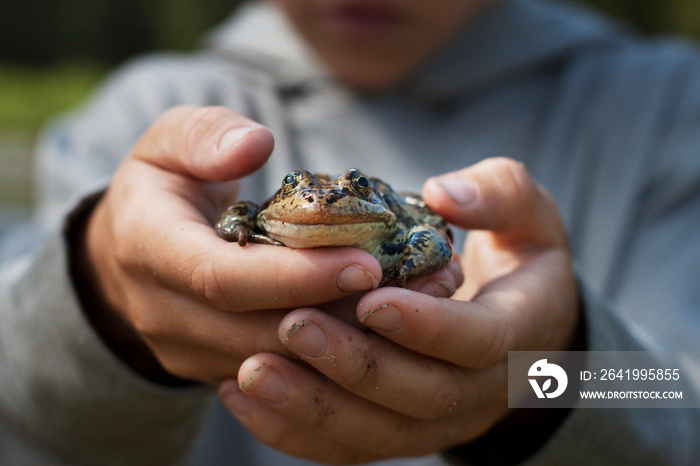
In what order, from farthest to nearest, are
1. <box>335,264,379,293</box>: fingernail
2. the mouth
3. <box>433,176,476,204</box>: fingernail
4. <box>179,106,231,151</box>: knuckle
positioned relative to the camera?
the mouth
<box>433,176,476,204</box>: fingernail
<box>179,106,231,151</box>: knuckle
<box>335,264,379,293</box>: fingernail

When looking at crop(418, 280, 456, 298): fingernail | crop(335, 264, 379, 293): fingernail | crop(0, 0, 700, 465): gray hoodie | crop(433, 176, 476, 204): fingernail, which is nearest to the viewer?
crop(335, 264, 379, 293): fingernail

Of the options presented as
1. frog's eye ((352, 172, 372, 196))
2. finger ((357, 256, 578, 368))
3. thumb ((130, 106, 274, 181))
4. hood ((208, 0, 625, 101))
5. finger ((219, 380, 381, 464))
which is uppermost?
hood ((208, 0, 625, 101))

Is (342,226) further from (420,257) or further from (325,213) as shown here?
(420,257)

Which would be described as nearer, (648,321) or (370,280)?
(370,280)

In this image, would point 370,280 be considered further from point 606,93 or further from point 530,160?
point 606,93

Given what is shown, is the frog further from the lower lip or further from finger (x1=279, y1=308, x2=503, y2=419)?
the lower lip

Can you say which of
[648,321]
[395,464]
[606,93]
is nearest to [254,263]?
[395,464]

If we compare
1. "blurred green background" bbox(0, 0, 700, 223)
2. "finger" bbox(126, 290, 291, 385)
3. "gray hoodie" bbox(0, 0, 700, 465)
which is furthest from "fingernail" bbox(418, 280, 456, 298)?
"blurred green background" bbox(0, 0, 700, 223)
